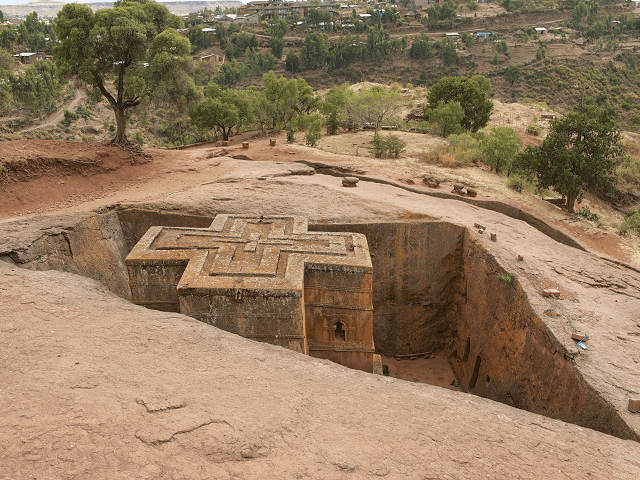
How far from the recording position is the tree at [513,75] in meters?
53.1

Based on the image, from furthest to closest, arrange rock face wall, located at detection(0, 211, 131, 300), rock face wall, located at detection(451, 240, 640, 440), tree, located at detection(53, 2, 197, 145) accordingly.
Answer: tree, located at detection(53, 2, 197, 145) → rock face wall, located at detection(0, 211, 131, 300) → rock face wall, located at detection(451, 240, 640, 440)

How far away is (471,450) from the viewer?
180 inches

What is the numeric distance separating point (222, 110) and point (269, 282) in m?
18.9

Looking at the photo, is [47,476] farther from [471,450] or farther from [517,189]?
[517,189]

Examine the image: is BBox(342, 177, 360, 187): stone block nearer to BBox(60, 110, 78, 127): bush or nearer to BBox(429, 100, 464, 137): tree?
BBox(429, 100, 464, 137): tree

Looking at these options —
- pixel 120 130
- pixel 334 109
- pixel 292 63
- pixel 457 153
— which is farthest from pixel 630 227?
pixel 292 63

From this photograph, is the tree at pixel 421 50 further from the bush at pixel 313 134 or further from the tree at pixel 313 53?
the bush at pixel 313 134

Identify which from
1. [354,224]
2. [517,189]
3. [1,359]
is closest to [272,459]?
[1,359]

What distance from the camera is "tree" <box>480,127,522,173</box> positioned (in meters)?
17.4

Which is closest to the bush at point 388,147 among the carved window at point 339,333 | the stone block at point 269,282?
the stone block at point 269,282

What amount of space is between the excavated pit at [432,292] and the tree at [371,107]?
14.5 meters

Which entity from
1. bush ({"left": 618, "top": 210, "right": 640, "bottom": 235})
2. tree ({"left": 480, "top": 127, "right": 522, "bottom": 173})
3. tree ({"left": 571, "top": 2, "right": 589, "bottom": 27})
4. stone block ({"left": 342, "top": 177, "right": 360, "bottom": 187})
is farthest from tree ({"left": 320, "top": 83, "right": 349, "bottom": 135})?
tree ({"left": 571, "top": 2, "right": 589, "bottom": 27})

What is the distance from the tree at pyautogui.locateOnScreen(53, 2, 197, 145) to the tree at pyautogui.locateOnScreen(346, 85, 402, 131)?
996 centimetres

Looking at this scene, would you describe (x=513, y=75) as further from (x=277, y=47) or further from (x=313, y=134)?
(x=313, y=134)
